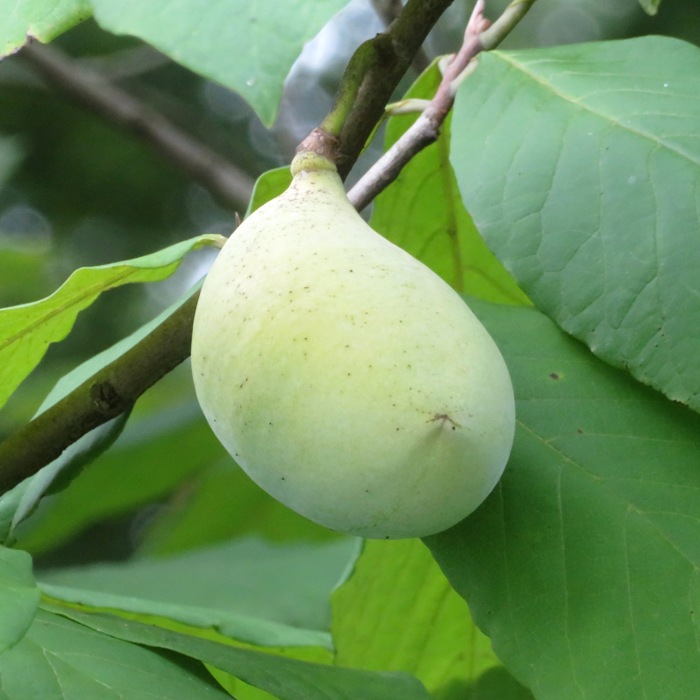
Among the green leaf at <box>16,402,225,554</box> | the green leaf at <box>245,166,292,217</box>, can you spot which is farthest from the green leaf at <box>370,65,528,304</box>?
→ the green leaf at <box>16,402,225,554</box>

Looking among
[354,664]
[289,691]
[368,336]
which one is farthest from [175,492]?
[368,336]

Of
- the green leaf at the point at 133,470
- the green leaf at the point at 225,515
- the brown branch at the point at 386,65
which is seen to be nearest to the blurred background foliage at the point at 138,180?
the green leaf at the point at 225,515

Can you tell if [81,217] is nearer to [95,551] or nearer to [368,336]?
[95,551]

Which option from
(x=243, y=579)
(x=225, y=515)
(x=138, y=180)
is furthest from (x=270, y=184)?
(x=138, y=180)

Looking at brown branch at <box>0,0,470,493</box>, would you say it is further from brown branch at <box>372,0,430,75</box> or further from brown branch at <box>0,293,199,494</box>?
brown branch at <box>372,0,430,75</box>

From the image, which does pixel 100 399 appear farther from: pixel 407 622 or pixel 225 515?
pixel 225 515

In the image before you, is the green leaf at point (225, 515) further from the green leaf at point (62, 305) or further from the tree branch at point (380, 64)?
the tree branch at point (380, 64)
